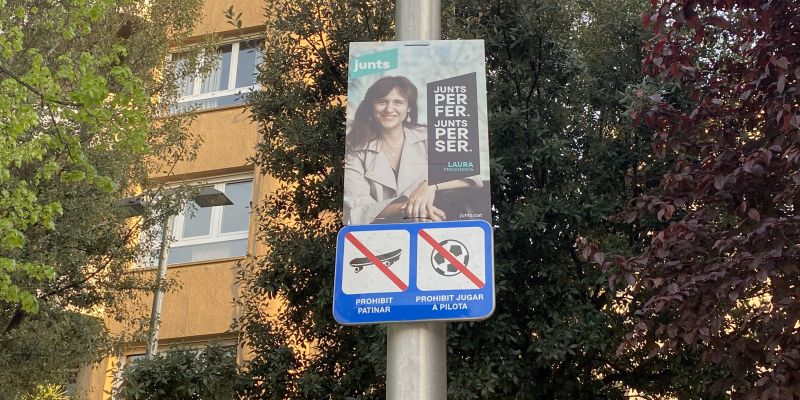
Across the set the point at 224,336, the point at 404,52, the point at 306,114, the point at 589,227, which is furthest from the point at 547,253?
Result: the point at 224,336

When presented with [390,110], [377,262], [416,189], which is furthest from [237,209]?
[377,262]

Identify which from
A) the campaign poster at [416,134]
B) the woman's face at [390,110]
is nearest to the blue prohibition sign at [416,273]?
the campaign poster at [416,134]

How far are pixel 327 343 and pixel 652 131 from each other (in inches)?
155

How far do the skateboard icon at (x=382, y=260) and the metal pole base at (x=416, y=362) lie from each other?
11.8 inches

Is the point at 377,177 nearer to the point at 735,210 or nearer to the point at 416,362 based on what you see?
the point at 416,362

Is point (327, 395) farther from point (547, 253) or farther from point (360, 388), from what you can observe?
point (547, 253)

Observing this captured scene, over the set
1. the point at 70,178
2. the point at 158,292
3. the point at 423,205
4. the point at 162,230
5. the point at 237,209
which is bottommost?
the point at 423,205

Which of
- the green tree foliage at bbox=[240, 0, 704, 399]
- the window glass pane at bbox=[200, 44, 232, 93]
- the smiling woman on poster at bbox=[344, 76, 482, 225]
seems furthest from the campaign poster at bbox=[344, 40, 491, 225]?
the window glass pane at bbox=[200, 44, 232, 93]

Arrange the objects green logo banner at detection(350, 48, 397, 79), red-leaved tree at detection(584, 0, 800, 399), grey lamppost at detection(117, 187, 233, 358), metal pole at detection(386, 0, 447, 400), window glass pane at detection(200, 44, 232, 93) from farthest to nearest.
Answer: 1. window glass pane at detection(200, 44, 232, 93)
2. grey lamppost at detection(117, 187, 233, 358)
3. red-leaved tree at detection(584, 0, 800, 399)
4. green logo banner at detection(350, 48, 397, 79)
5. metal pole at detection(386, 0, 447, 400)

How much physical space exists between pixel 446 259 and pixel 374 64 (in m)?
1.19

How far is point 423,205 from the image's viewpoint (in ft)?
16.0

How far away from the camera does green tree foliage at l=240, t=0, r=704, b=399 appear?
9.52 meters

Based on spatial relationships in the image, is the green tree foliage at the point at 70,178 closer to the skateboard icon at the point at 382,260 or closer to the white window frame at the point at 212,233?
the white window frame at the point at 212,233

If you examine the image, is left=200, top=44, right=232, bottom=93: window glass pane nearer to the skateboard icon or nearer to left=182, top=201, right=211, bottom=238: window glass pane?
left=182, top=201, right=211, bottom=238: window glass pane
